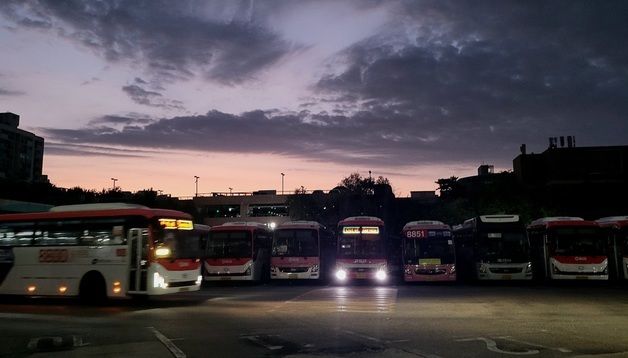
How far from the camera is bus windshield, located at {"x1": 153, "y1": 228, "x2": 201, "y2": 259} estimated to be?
59.3 feet

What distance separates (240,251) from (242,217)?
222 ft

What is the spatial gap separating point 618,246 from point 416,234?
9939 millimetres

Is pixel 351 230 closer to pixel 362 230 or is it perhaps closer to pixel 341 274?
pixel 362 230

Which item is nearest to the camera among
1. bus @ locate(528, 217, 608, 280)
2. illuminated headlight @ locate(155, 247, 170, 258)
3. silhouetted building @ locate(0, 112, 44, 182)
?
illuminated headlight @ locate(155, 247, 170, 258)

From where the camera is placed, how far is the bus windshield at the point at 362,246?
28.5 metres

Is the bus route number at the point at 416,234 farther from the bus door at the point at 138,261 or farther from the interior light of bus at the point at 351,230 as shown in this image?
the bus door at the point at 138,261

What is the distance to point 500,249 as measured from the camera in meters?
27.3

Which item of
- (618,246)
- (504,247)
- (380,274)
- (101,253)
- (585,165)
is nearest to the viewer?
(101,253)

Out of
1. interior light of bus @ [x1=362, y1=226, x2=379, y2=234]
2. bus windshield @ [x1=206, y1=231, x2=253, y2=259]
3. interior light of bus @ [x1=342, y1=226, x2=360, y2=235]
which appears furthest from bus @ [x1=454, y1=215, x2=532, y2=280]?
bus windshield @ [x1=206, y1=231, x2=253, y2=259]

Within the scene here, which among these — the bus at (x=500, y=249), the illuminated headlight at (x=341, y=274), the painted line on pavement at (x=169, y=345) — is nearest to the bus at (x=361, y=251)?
the illuminated headlight at (x=341, y=274)

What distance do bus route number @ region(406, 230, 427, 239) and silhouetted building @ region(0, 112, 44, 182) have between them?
11165cm

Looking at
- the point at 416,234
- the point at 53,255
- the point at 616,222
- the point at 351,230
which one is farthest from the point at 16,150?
the point at 616,222

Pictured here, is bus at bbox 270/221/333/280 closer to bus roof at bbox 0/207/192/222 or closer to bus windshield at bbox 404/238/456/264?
bus windshield at bbox 404/238/456/264

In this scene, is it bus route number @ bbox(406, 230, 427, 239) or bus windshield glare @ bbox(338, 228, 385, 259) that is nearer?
bus route number @ bbox(406, 230, 427, 239)
